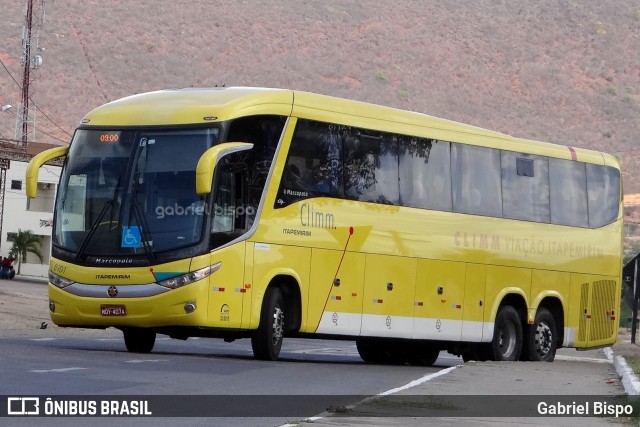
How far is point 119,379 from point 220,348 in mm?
11695

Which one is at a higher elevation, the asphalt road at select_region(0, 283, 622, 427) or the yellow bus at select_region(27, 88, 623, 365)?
the yellow bus at select_region(27, 88, 623, 365)

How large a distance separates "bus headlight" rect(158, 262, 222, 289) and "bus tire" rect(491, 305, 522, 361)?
7.37 meters

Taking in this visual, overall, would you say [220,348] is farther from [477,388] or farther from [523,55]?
[523,55]

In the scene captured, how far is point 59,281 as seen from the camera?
22.1 meters

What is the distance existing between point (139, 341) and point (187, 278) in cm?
287

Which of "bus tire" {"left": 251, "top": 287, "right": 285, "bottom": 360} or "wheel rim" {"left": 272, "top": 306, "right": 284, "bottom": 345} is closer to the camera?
"bus tire" {"left": 251, "top": 287, "right": 285, "bottom": 360}

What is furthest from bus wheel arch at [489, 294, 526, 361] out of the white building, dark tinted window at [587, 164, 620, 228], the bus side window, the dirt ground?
the white building

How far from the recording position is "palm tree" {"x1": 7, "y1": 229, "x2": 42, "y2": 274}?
84.3m

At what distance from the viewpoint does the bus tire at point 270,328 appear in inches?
867

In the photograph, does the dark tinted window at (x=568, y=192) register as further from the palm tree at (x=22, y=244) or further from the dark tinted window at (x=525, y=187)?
the palm tree at (x=22, y=244)

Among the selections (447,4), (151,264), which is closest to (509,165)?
(151,264)

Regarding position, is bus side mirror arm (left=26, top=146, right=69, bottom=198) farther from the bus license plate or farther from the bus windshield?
the bus license plate

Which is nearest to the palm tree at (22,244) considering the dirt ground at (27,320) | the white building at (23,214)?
the white building at (23,214)

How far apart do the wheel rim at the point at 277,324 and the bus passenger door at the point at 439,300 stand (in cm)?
319
